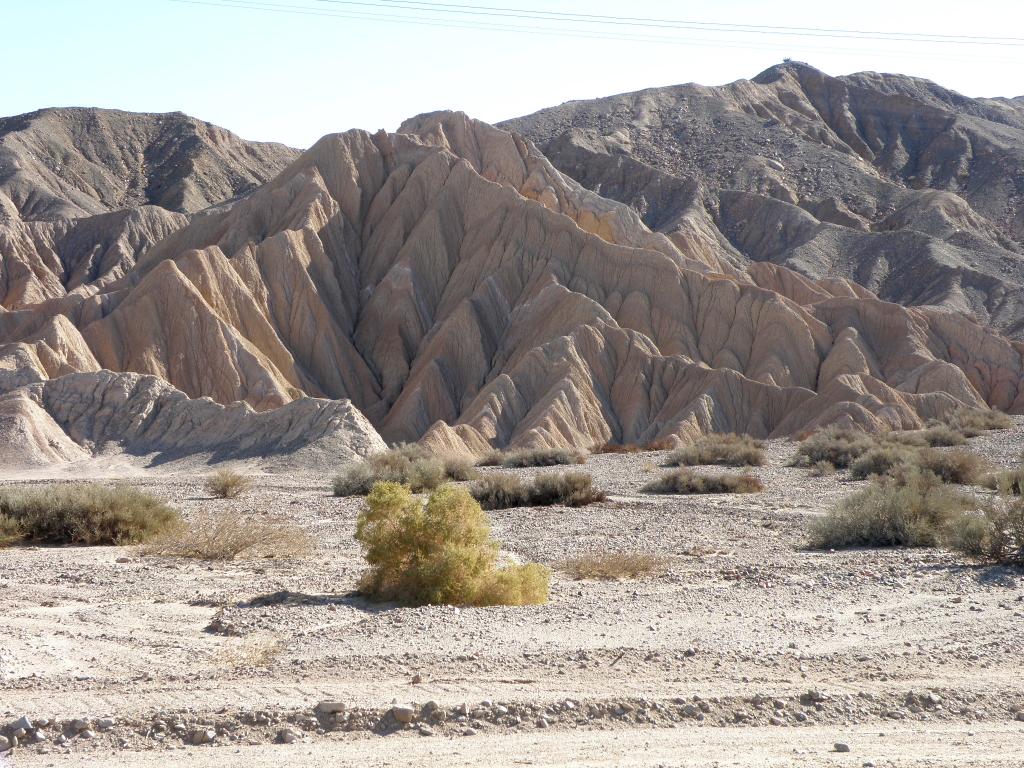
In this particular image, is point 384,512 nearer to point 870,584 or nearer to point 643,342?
point 870,584

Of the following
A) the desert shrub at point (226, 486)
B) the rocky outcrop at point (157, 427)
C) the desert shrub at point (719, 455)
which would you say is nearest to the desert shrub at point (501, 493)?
the desert shrub at point (226, 486)

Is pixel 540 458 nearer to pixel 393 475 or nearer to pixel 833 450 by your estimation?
pixel 833 450

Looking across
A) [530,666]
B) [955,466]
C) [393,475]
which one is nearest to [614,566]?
[530,666]

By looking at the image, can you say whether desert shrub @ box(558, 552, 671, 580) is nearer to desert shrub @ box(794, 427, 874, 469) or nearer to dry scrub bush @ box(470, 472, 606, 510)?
dry scrub bush @ box(470, 472, 606, 510)

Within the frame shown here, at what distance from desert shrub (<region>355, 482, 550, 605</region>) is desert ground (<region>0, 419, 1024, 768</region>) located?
61 cm

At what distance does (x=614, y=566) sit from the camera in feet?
59.8

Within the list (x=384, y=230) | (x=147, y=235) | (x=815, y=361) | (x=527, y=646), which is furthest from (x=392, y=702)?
(x=147, y=235)

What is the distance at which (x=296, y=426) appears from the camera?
47.2 m

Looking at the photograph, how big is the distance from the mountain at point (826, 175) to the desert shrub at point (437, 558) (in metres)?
73.5

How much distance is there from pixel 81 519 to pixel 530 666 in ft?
45.6

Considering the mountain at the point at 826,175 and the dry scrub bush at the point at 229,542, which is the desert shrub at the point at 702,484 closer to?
the dry scrub bush at the point at 229,542

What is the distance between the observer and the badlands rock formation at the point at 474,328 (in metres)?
60.0

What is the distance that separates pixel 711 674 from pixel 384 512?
245 inches

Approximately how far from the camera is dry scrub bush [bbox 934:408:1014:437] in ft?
159
